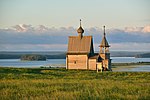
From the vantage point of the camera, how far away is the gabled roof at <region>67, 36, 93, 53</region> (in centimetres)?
6184

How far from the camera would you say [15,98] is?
16672 millimetres

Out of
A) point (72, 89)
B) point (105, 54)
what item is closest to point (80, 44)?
point (105, 54)

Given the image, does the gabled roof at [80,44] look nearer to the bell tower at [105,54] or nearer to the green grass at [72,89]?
the bell tower at [105,54]

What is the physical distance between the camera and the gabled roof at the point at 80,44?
2435 inches

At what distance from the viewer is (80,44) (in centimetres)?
6234

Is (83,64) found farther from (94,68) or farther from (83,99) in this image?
(83,99)

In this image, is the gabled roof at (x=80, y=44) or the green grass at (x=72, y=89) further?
the gabled roof at (x=80, y=44)

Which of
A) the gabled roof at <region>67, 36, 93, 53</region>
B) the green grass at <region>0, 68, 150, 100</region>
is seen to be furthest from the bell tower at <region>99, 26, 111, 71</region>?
the green grass at <region>0, 68, 150, 100</region>

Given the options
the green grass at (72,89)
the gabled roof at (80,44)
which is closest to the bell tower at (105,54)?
the gabled roof at (80,44)

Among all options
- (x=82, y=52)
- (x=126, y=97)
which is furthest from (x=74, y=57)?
(x=126, y=97)

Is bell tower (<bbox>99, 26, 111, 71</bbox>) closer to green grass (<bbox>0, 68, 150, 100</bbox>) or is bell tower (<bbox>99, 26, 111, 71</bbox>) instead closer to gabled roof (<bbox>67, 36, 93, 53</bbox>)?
gabled roof (<bbox>67, 36, 93, 53</bbox>)

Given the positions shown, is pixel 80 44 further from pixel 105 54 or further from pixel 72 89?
pixel 72 89

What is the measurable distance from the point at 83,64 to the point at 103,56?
3757 millimetres

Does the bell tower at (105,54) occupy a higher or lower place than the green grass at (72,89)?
higher
